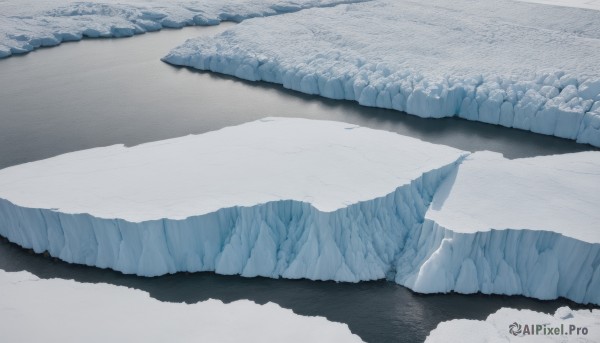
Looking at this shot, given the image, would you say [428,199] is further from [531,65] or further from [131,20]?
[131,20]

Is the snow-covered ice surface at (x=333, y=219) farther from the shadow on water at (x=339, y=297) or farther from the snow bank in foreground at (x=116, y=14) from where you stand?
the snow bank in foreground at (x=116, y=14)

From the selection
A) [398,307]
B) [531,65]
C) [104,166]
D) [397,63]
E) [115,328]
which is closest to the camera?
[115,328]

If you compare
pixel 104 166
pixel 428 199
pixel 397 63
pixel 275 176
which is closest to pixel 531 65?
pixel 397 63

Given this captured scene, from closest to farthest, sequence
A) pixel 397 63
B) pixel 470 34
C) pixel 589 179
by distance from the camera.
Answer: pixel 589 179
pixel 397 63
pixel 470 34

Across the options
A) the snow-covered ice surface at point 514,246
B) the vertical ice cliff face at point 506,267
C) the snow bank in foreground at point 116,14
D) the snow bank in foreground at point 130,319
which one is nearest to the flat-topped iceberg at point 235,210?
the snow-covered ice surface at point 514,246

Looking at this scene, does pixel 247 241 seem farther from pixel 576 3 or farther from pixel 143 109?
pixel 576 3

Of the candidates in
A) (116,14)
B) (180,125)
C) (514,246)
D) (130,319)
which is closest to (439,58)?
(180,125)
